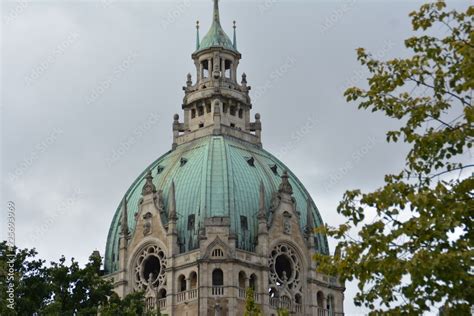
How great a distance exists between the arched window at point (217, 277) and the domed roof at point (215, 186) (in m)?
2.65

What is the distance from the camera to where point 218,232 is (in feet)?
258

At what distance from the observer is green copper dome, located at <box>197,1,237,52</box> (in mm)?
93500

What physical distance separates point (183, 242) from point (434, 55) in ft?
189

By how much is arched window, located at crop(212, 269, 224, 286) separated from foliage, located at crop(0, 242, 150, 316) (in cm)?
2821

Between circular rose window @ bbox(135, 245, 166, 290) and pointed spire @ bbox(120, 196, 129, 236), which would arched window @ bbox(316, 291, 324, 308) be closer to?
circular rose window @ bbox(135, 245, 166, 290)

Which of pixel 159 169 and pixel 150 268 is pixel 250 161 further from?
pixel 150 268

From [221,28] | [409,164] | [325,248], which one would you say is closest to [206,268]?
[325,248]

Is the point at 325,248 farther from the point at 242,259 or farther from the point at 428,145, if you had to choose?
the point at 428,145

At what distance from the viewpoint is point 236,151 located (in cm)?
8600

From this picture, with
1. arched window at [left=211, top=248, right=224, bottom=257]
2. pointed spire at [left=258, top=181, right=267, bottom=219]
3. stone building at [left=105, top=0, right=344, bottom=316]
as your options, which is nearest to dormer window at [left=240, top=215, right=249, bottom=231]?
stone building at [left=105, top=0, right=344, bottom=316]

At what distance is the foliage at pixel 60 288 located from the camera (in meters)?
46.8

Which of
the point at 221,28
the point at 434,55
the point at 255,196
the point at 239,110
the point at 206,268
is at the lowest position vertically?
the point at 434,55

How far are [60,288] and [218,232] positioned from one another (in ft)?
101

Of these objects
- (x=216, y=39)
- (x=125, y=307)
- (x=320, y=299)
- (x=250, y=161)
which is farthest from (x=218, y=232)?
(x=125, y=307)
